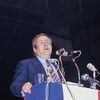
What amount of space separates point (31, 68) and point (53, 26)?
3161 mm

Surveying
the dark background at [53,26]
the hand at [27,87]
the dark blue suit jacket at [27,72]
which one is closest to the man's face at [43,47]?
the dark blue suit jacket at [27,72]

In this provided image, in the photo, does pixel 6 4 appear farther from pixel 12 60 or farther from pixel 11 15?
pixel 12 60

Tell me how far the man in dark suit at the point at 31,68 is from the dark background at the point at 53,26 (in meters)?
2.57

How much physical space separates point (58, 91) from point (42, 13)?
3.62 m

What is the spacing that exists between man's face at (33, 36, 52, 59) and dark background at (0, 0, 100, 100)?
8.33 feet

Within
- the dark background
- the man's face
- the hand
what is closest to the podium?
the hand

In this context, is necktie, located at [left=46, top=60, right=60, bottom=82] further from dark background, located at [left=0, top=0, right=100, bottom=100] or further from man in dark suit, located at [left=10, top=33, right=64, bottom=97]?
dark background, located at [left=0, top=0, right=100, bottom=100]

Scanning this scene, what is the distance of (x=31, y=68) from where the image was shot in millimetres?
3320

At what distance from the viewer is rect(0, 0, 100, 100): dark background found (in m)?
6.22

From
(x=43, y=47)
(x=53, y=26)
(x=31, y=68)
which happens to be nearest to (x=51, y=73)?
(x=31, y=68)

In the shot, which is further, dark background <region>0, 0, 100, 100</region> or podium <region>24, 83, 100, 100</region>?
dark background <region>0, 0, 100, 100</region>

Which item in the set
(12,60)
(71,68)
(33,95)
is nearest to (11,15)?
(12,60)

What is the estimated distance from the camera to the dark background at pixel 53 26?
6.22m

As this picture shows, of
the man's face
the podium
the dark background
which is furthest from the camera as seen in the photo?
the dark background
